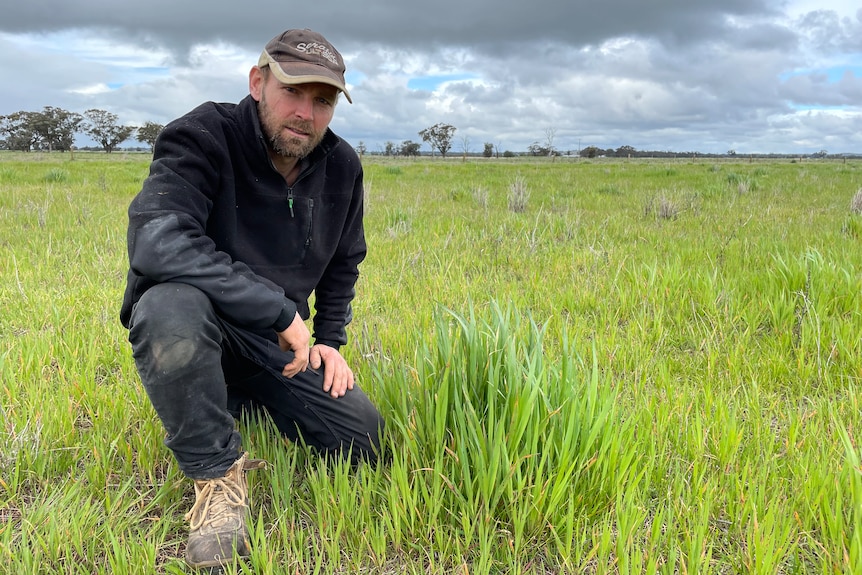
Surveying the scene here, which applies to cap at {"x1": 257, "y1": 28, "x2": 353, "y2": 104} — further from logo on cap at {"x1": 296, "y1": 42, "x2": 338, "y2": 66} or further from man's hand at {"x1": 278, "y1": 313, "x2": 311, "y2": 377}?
man's hand at {"x1": 278, "y1": 313, "x2": 311, "y2": 377}

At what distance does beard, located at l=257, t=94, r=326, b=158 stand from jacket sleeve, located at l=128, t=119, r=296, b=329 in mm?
198

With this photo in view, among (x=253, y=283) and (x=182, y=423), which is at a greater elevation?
(x=253, y=283)

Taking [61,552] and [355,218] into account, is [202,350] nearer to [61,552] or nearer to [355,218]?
[61,552]

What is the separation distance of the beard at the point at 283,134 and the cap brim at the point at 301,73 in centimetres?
15

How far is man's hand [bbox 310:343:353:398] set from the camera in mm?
2195

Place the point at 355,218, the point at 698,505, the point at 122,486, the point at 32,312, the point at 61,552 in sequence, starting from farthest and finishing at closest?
the point at 32,312
the point at 355,218
the point at 122,486
the point at 698,505
the point at 61,552

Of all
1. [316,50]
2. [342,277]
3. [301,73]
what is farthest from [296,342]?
[316,50]

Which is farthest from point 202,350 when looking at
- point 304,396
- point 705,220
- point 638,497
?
point 705,220

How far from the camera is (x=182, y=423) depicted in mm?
1796

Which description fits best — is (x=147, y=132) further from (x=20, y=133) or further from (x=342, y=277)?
(x=342, y=277)

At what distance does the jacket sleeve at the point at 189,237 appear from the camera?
1.79m

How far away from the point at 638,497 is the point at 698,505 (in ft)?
0.60

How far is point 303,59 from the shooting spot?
210 centimetres

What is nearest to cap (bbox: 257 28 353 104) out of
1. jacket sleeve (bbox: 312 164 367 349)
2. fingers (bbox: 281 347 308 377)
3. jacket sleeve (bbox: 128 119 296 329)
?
jacket sleeve (bbox: 128 119 296 329)
